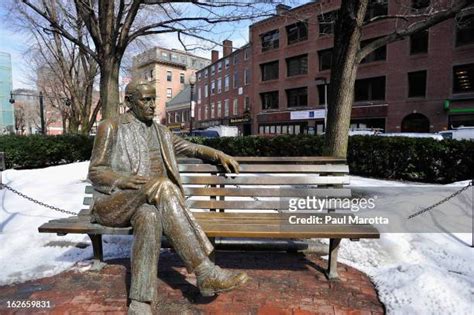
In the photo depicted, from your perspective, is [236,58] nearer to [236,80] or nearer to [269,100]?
[236,80]

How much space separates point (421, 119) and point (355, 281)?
81.0ft

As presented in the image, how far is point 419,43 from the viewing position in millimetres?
24578

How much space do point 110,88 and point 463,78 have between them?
2394cm

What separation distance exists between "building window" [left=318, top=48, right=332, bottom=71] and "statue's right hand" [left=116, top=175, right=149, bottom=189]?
2983 centimetres

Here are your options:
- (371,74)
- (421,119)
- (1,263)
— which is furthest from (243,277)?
(371,74)

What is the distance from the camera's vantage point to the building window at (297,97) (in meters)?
32.4

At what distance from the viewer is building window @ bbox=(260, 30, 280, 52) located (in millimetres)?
34716

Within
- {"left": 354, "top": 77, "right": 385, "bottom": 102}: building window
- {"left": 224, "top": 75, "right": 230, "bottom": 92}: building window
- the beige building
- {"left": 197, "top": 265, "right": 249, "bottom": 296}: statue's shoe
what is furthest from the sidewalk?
the beige building

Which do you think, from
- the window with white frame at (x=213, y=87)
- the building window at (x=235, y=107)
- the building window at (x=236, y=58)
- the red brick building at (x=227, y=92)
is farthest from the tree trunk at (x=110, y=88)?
the window with white frame at (x=213, y=87)

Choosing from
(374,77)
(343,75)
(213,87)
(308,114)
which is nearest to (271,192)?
(343,75)

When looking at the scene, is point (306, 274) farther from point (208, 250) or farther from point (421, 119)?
point (421, 119)

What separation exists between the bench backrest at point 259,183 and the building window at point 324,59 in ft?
93.3

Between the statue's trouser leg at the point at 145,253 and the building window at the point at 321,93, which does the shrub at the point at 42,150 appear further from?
the building window at the point at 321,93

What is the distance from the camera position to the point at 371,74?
2720cm
